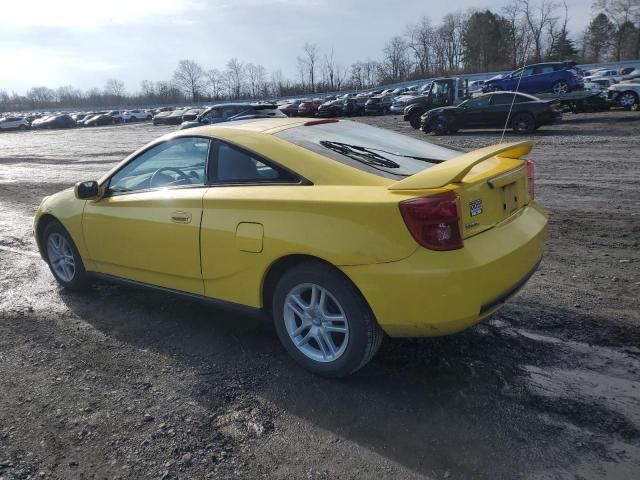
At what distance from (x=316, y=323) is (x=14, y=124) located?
71.9 m

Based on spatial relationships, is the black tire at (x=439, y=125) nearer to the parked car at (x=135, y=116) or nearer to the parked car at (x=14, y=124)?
the parked car at (x=135, y=116)

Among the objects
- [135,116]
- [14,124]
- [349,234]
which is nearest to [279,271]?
[349,234]

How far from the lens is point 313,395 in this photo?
3.08 metres

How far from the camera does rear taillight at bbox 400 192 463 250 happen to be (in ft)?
8.76

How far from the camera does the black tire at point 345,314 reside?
9.67 feet

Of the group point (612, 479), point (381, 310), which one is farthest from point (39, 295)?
point (612, 479)

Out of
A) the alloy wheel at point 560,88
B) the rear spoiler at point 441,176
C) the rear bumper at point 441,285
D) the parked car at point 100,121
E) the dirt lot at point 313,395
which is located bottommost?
the dirt lot at point 313,395

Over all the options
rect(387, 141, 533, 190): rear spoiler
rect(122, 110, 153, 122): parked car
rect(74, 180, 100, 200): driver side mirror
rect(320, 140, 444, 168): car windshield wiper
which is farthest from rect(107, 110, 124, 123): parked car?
rect(387, 141, 533, 190): rear spoiler

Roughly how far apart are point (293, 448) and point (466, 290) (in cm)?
122

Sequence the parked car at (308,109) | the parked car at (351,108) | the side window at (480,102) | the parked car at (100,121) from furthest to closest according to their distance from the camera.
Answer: the parked car at (100,121), the parked car at (308,109), the parked car at (351,108), the side window at (480,102)

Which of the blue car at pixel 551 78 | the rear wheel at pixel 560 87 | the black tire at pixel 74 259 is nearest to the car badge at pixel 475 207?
the black tire at pixel 74 259

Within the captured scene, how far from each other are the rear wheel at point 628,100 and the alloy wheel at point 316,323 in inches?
1007

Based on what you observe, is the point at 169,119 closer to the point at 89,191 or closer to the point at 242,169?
the point at 89,191

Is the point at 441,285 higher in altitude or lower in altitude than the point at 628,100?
lower
